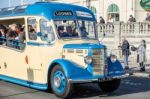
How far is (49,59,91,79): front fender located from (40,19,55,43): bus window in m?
1.09

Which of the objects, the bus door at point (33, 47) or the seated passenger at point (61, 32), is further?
the bus door at point (33, 47)

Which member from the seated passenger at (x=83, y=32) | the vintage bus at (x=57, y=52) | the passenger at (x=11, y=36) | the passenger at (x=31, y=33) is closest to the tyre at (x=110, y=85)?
the vintage bus at (x=57, y=52)

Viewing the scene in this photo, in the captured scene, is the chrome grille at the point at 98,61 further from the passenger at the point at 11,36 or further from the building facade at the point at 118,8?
the building facade at the point at 118,8

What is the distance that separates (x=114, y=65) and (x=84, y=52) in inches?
47.5

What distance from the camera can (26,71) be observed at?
51.4 feet

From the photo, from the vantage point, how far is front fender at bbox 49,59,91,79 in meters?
13.6

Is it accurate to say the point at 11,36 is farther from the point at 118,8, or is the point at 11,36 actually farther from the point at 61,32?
the point at 118,8

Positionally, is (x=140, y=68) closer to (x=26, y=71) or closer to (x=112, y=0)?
(x=26, y=71)

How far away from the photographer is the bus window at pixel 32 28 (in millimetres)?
15312

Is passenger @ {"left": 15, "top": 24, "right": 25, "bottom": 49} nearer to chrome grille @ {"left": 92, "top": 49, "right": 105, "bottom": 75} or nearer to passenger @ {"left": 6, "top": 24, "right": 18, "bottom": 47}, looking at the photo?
passenger @ {"left": 6, "top": 24, "right": 18, "bottom": 47}

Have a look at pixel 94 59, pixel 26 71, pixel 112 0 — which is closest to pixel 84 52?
pixel 94 59

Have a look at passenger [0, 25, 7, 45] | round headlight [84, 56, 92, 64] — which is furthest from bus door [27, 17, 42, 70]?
passenger [0, 25, 7, 45]

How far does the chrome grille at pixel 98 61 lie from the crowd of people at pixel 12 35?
3.00 metres

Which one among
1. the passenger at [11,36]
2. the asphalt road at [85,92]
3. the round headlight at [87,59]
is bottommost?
the asphalt road at [85,92]
